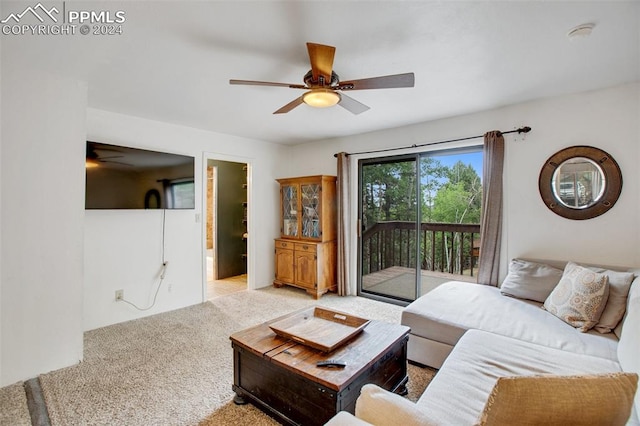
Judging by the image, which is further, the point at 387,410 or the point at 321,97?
the point at 321,97

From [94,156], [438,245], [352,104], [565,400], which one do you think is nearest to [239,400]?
[565,400]

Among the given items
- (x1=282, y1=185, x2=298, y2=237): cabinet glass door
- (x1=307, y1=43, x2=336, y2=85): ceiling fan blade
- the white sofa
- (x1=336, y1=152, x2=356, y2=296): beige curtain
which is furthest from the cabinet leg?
(x1=282, y1=185, x2=298, y2=237): cabinet glass door

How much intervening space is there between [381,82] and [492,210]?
6.75 ft

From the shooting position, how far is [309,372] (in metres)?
1.50

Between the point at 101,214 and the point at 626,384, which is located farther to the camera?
the point at 101,214

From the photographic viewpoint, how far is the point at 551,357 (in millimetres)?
1651

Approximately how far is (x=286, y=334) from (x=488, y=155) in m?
2.76

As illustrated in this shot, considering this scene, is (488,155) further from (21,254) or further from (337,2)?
(21,254)

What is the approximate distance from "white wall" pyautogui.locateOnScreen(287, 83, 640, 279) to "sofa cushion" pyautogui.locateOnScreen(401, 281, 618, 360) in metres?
0.73

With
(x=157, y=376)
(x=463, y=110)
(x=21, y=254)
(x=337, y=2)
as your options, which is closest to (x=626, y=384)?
(x=337, y=2)

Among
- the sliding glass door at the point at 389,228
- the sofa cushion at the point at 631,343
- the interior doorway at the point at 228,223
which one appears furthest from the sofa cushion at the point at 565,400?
the interior doorway at the point at 228,223

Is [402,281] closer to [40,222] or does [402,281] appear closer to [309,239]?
[309,239]

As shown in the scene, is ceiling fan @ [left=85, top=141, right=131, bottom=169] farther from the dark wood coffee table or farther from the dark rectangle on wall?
the dark wood coffee table

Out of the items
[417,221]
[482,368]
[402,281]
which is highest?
[417,221]
